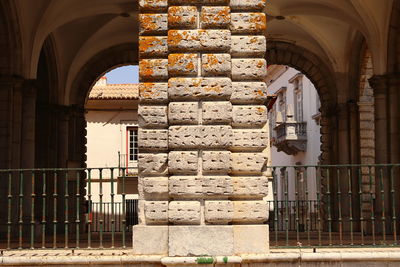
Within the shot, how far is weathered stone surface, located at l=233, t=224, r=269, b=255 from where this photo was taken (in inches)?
338

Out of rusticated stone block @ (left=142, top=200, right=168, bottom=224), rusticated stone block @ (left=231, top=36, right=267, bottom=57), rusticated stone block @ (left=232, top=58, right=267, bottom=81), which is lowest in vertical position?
rusticated stone block @ (left=142, top=200, right=168, bottom=224)

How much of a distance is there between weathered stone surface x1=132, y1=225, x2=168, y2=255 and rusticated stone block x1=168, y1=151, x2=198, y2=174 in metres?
0.72

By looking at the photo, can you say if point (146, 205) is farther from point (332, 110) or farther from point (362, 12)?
point (332, 110)

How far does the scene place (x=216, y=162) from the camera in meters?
8.61

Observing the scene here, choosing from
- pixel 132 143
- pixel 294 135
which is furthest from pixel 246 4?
pixel 132 143

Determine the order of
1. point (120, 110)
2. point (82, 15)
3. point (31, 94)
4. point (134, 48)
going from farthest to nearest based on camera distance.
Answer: point (120, 110) < point (134, 48) < point (82, 15) < point (31, 94)

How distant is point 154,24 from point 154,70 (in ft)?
1.99

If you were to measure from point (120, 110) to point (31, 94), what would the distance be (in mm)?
19300

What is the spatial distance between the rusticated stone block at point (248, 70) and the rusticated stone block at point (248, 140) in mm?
692

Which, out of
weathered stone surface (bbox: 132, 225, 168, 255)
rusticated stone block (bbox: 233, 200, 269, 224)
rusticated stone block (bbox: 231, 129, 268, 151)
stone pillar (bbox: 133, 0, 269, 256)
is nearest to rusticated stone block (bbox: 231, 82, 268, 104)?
stone pillar (bbox: 133, 0, 269, 256)

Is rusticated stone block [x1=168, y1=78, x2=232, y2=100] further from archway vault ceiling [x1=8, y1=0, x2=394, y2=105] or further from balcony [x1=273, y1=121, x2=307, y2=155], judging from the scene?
balcony [x1=273, y1=121, x2=307, y2=155]

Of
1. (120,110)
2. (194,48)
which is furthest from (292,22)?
(120,110)

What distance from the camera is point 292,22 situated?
64.8ft

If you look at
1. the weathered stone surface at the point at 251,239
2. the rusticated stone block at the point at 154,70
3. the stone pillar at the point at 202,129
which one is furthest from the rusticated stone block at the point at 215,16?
the weathered stone surface at the point at 251,239
